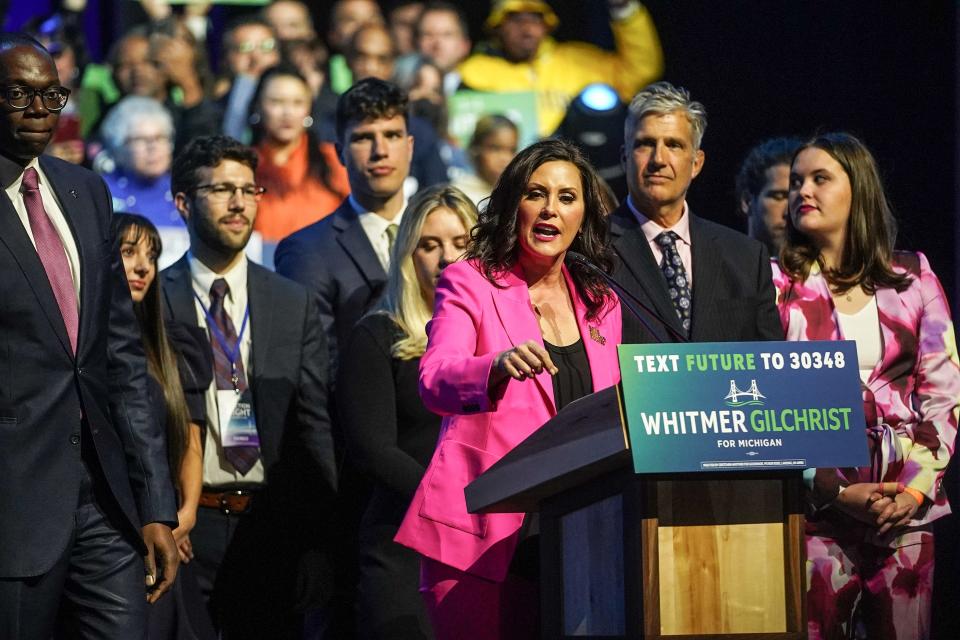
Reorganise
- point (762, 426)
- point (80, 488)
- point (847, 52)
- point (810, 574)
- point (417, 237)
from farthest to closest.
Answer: point (847, 52)
point (417, 237)
point (810, 574)
point (80, 488)
point (762, 426)

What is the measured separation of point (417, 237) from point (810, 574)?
1531mm

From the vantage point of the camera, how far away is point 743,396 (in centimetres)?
237

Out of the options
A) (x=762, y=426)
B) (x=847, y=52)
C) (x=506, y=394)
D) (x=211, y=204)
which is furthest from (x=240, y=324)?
(x=847, y=52)

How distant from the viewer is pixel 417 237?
4.32 m

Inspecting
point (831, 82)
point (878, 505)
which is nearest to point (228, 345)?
point (878, 505)

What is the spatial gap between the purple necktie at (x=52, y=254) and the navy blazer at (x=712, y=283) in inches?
60.3

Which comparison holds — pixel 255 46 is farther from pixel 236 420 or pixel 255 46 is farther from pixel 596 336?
pixel 596 336

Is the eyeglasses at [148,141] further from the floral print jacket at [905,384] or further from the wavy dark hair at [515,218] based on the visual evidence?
the wavy dark hair at [515,218]

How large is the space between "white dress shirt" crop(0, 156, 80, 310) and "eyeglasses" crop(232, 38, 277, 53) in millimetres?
3920

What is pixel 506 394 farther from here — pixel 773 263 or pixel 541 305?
pixel 773 263

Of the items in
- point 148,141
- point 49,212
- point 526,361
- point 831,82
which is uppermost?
point 831,82

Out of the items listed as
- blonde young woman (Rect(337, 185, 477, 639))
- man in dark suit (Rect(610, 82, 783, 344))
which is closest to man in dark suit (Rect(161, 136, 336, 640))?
blonde young woman (Rect(337, 185, 477, 639))

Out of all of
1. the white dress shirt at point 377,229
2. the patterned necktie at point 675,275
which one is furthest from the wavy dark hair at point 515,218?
the white dress shirt at point 377,229

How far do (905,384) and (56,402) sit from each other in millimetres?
2475
